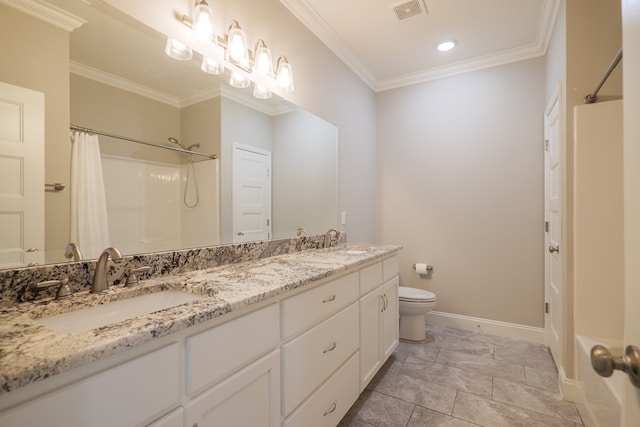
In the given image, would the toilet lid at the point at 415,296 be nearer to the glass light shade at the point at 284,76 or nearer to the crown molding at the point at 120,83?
the glass light shade at the point at 284,76

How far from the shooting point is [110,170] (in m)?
1.16

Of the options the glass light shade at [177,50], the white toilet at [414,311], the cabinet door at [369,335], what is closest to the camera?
the glass light shade at [177,50]

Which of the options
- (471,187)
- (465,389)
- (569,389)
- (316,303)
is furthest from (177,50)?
(569,389)

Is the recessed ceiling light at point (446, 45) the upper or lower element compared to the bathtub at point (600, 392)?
upper

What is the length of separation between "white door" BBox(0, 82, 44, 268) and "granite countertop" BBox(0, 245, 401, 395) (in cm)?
19

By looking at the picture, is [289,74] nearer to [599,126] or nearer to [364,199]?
[364,199]

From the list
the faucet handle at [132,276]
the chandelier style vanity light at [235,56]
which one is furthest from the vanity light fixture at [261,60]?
the faucet handle at [132,276]

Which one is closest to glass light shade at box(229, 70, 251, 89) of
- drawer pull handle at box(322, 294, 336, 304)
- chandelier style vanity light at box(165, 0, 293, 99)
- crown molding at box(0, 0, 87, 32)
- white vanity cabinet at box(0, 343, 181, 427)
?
chandelier style vanity light at box(165, 0, 293, 99)

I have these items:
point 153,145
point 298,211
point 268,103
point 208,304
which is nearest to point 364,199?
point 298,211

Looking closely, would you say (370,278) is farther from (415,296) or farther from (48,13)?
(48,13)

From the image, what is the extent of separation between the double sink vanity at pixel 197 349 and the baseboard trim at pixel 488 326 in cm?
154

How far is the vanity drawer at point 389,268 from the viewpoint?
206cm

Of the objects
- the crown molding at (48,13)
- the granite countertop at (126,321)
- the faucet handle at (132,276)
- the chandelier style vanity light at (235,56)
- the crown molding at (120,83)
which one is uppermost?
the chandelier style vanity light at (235,56)

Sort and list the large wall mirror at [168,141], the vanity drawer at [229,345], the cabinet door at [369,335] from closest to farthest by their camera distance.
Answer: the vanity drawer at [229,345], the large wall mirror at [168,141], the cabinet door at [369,335]
